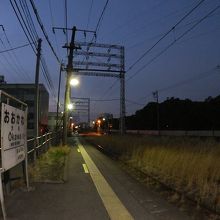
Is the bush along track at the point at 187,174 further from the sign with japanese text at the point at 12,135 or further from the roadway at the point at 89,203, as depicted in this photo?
the sign with japanese text at the point at 12,135

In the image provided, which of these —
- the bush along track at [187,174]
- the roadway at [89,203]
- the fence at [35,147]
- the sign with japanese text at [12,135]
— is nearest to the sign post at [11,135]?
the sign with japanese text at [12,135]

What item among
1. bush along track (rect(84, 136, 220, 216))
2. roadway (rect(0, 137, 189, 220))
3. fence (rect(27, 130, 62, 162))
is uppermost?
fence (rect(27, 130, 62, 162))

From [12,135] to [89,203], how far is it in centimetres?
242

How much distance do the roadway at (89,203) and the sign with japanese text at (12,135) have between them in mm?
964

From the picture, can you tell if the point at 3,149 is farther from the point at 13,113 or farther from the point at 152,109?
the point at 152,109

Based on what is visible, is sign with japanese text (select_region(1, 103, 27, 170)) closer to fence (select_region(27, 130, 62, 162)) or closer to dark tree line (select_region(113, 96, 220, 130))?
fence (select_region(27, 130, 62, 162))

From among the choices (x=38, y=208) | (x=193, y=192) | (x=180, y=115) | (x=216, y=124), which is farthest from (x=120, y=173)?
(x=180, y=115)

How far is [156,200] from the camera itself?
38.7 feet

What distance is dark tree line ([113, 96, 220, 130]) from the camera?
94500mm

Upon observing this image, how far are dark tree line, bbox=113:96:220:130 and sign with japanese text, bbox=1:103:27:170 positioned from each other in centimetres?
8145

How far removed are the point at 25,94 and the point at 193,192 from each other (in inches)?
3997

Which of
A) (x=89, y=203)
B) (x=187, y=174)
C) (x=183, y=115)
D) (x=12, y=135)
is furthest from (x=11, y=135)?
(x=183, y=115)

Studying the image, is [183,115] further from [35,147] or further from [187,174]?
[187,174]

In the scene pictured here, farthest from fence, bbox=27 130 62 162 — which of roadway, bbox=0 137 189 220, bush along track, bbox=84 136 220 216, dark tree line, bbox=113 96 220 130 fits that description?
dark tree line, bbox=113 96 220 130
